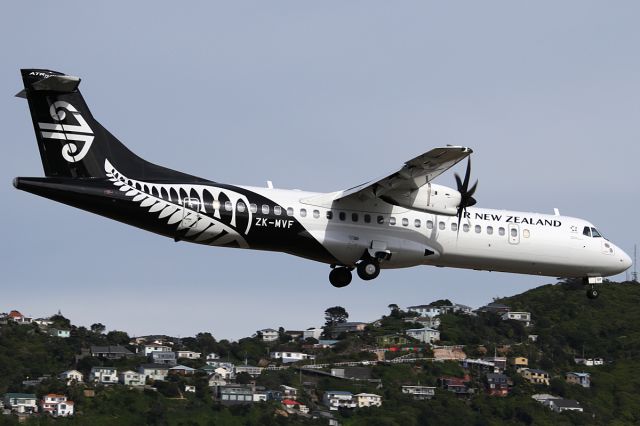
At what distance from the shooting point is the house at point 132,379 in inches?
3939

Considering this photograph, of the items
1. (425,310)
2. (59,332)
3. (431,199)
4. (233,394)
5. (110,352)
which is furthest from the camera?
(425,310)

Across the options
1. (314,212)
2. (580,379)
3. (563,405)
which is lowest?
(563,405)

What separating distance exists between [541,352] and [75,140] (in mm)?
87168

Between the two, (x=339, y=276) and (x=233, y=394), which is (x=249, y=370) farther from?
(x=339, y=276)

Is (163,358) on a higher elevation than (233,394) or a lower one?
higher

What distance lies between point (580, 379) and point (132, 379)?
123ft

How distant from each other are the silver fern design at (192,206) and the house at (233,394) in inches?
2216

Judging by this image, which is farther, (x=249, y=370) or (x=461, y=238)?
(x=249, y=370)

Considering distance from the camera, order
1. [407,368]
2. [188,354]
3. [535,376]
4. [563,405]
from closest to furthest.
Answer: [563,405]
[535,376]
[407,368]
[188,354]

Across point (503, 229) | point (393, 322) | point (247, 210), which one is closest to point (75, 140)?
point (247, 210)

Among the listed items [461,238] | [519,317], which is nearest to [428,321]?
[519,317]

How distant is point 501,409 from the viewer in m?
92.5

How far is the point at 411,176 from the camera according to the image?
3941 cm

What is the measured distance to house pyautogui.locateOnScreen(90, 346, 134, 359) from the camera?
114 meters
